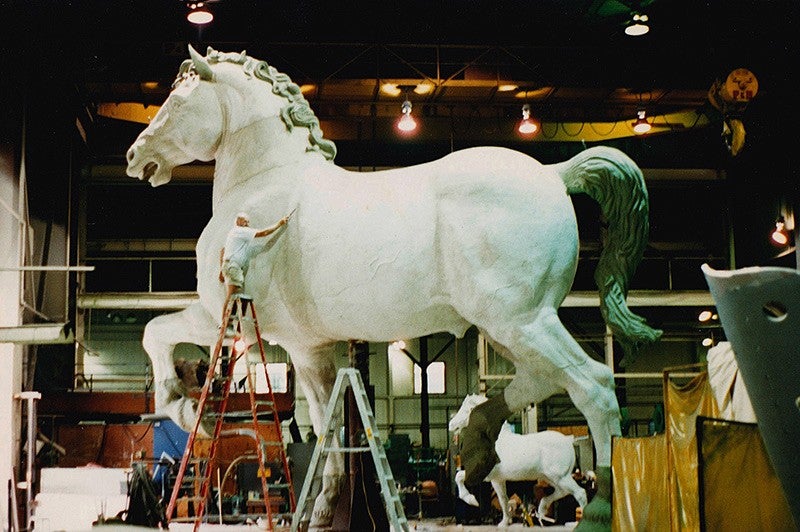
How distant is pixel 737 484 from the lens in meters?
5.09

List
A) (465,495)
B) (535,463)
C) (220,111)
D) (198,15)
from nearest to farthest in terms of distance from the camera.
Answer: (220,111) → (535,463) → (198,15) → (465,495)

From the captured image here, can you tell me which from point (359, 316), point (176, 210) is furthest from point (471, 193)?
point (176, 210)

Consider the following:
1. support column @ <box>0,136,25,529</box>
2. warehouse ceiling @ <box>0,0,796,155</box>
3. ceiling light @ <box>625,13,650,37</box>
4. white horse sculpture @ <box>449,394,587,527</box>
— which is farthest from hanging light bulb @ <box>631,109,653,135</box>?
support column @ <box>0,136,25,529</box>

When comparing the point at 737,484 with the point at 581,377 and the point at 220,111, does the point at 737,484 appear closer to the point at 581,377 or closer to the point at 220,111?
the point at 581,377

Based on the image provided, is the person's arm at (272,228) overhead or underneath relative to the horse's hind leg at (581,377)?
overhead

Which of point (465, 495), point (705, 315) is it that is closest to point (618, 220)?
point (465, 495)

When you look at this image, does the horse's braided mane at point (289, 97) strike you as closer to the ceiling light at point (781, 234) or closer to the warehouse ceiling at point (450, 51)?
the warehouse ceiling at point (450, 51)

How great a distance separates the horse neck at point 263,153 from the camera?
716cm

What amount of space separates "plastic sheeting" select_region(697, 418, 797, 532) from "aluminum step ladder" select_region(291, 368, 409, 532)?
1845 mm

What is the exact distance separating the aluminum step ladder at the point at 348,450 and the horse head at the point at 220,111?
6.12 ft

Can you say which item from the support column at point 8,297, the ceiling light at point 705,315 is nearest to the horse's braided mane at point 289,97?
the support column at point 8,297

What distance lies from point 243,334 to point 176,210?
55.2ft

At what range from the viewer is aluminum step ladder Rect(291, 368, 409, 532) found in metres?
6.10

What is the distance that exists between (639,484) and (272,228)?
9.38 feet
